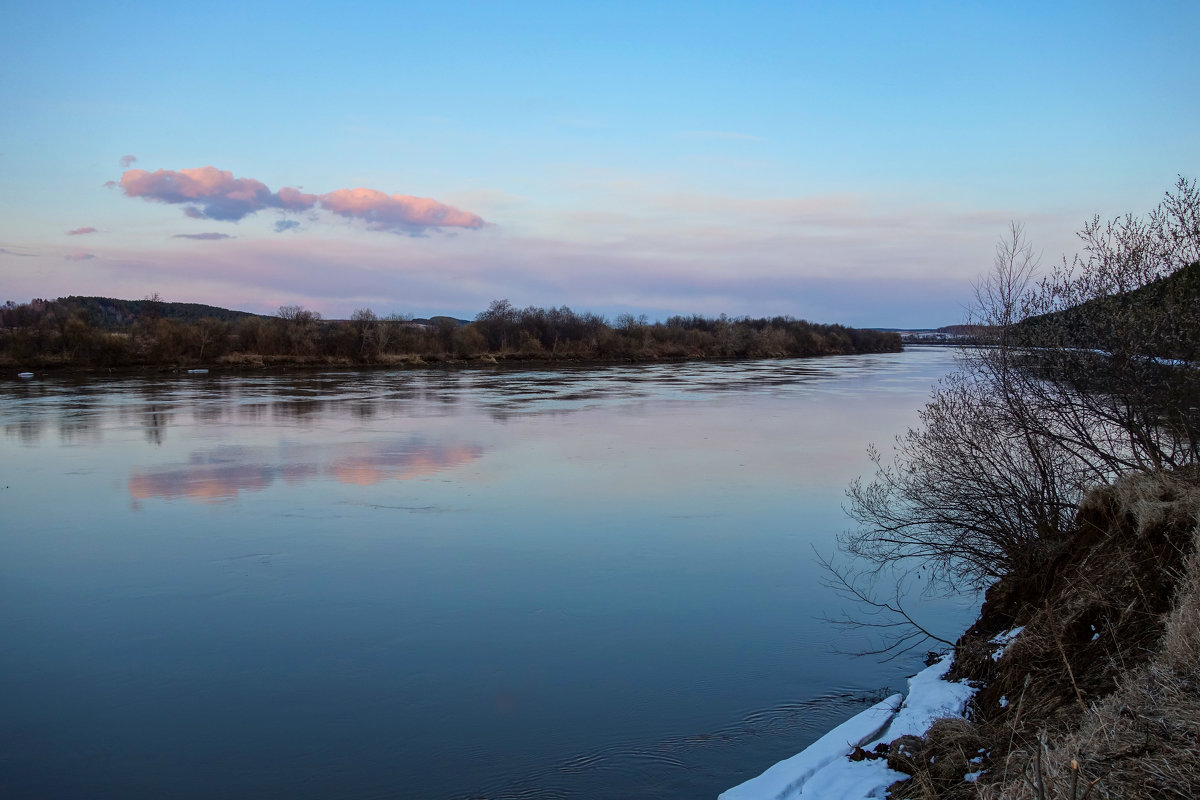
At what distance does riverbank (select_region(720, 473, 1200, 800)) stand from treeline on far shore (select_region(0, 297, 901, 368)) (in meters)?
43.1

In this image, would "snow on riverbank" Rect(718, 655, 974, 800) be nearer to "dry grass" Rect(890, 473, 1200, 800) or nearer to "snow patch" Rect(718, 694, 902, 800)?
"snow patch" Rect(718, 694, 902, 800)

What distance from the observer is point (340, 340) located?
50844 mm

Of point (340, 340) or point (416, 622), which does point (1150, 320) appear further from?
point (340, 340)

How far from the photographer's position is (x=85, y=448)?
1585cm

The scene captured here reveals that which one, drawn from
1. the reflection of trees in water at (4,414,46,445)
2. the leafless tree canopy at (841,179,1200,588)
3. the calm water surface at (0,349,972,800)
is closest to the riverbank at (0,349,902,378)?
the reflection of trees in water at (4,414,46,445)

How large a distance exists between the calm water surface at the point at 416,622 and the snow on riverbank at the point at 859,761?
0.80ft

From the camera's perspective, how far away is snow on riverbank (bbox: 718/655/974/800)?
4.29 meters

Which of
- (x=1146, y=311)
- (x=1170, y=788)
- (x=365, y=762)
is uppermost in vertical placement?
(x=1146, y=311)

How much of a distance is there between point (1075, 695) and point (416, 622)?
188 inches

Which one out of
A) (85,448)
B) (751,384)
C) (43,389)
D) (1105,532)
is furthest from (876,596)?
(43,389)

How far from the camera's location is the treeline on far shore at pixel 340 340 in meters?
40.0

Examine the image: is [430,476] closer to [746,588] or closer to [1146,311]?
[746,588]

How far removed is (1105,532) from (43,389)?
33510 mm

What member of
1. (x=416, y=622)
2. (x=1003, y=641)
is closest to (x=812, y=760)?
(x=1003, y=641)
